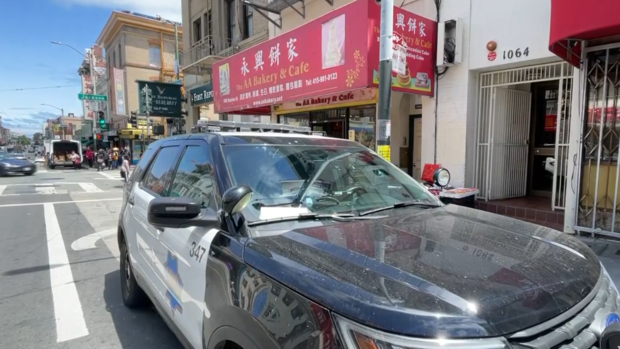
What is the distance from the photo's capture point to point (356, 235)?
190cm

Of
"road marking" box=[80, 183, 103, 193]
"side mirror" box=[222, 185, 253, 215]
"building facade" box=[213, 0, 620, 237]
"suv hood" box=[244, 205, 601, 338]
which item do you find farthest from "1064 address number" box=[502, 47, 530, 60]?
"road marking" box=[80, 183, 103, 193]

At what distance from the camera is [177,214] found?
1946 mm

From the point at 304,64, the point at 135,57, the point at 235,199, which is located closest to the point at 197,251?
the point at 235,199

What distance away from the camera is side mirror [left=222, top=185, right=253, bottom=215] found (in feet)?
6.21

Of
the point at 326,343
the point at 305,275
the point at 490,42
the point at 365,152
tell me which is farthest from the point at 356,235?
the point at 490,42

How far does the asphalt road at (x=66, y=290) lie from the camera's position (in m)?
3.33

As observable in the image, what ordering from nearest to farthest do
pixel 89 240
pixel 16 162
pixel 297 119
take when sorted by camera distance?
pixel 89 240 → pixel 297 119 → pixel 16 162

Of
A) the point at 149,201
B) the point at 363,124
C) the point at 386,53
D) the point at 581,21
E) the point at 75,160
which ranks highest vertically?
the point at 581,21

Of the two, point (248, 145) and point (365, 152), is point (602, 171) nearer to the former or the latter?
point (365, 152)

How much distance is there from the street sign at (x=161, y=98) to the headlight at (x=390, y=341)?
59.5ft

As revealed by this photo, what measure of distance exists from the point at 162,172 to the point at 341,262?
239 centimetres

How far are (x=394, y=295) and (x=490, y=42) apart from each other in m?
6.90

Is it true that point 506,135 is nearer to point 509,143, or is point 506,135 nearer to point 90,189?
point 509,143

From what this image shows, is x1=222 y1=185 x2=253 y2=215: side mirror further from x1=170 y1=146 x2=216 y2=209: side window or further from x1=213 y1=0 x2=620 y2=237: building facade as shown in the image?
x1=213 y1=0 x2=620 y2=237: building facade
